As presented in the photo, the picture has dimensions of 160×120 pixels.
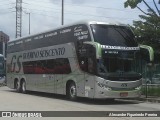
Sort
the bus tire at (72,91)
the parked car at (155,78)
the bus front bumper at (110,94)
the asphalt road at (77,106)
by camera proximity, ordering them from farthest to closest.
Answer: the parked car at (155,78) < the bus tire at (72,91) < the bus front bumper at (110,94) < the asphalt road at (77,106)

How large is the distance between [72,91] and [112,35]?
384 centimetres

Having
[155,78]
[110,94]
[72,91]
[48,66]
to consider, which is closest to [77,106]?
[110,94]

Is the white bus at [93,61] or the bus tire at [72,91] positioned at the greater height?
the white bus at [93,61]

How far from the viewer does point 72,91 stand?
23875mm

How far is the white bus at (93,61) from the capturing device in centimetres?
2150

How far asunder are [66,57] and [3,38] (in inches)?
2765

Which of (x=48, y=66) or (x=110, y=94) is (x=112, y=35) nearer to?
(x=110, y=94)

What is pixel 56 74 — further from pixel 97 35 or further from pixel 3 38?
pixel 3 38

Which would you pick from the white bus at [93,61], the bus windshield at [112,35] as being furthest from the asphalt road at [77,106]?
the bus windshield at [112,35]

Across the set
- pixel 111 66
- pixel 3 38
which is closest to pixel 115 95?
pixel 111 66

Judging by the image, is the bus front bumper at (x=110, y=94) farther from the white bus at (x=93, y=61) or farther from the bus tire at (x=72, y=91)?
the bus tire at (x=72, y=91)

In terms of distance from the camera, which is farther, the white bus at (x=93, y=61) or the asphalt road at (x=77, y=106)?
the white bus at (x=93, y=61)

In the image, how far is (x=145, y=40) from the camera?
3897 centimetres

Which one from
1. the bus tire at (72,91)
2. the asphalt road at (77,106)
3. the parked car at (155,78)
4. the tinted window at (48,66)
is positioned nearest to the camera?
the asphalt road at (77,106)
